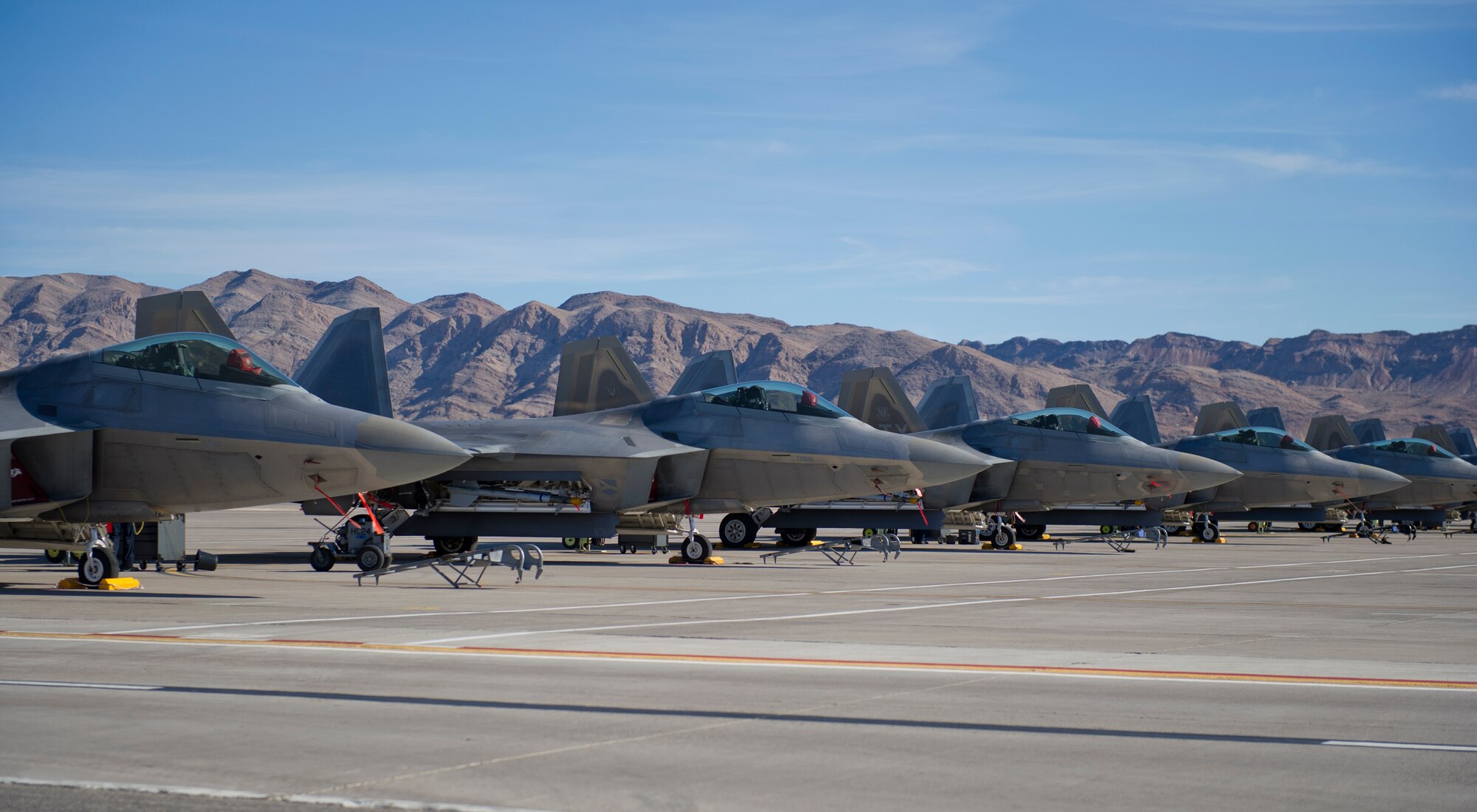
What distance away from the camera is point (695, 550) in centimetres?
2625

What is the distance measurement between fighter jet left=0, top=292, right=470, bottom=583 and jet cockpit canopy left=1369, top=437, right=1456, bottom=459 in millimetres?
43677

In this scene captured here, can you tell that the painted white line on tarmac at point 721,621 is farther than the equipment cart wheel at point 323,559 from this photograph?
No

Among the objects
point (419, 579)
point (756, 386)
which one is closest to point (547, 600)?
point (419, 579)

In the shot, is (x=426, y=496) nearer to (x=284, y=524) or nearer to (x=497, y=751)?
(x=497, y=751)

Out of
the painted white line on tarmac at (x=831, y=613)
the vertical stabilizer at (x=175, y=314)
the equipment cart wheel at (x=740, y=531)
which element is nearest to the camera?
the painted white line on tarmac at (x=831, y=613)

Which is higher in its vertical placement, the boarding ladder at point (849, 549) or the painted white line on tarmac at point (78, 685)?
the painted white line on tarmac at point (78, 685)

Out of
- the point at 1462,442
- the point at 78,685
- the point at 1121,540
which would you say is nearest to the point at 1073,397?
the point at 1121,540

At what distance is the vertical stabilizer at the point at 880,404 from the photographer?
35.2 metres

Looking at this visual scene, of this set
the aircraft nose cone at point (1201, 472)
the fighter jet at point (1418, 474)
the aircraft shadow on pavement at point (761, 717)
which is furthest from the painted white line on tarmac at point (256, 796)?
the fighter jet at point (1418, 474)

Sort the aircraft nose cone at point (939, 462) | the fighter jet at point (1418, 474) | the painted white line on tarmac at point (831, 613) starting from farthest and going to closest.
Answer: the fighter jet at point (1418, 474)
the aircraft nose cone at point (939, 462)
the painted white line on tarmac at point (831, 613)

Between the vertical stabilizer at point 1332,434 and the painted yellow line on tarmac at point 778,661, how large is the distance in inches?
1966

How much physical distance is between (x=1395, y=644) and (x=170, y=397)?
1456cm

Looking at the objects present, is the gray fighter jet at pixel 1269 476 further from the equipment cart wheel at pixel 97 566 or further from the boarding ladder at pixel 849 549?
the equipment cart wheel at pixel 97 566

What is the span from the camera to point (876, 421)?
1382 inches
